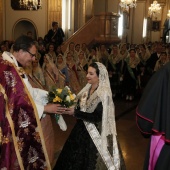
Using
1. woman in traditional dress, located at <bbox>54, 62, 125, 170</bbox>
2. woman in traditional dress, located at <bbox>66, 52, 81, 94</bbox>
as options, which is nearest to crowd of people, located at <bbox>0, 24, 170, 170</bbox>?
woman in traditional dress, located at <bbox>54, 62, 125, 170</bbox>

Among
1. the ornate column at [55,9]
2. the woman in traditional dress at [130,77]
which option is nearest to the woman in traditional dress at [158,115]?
the woman in traditional dress at [130,77]

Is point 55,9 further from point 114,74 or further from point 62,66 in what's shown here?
point 62,66

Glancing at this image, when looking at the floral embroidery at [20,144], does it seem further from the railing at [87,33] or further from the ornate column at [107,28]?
the ornate column at [107,28]

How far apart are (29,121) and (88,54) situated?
28.6 feet

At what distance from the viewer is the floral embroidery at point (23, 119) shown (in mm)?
2928

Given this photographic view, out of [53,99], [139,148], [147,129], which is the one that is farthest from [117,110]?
[147,129]

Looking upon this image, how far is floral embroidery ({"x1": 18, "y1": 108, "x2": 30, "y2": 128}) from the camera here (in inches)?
115

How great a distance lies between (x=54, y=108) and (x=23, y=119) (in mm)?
443

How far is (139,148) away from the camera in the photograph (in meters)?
5.92

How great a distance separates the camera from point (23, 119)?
2955mm

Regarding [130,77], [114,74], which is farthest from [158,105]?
[114,74]

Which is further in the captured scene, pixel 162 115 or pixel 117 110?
pixel 117 110

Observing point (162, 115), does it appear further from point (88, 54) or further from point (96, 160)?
point (88, 54)

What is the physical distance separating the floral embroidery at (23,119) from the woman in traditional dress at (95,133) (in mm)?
858
